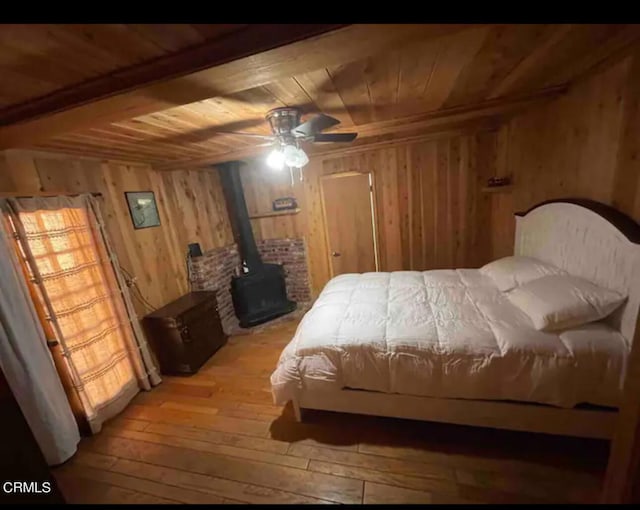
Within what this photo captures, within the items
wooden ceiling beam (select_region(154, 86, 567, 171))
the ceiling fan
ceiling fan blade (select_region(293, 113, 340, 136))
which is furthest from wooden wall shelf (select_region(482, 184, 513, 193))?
ceiling fan blade (select_region(293, 113, 340, 136))

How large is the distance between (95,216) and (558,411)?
3.71 metres

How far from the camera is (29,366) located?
67.1 inches

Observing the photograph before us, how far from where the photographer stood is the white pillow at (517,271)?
205 cm

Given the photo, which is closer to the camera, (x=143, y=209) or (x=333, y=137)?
(x=333, y=137)

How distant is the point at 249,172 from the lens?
12.9 feet

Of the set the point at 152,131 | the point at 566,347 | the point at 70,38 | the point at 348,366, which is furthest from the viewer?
the point at 152,131

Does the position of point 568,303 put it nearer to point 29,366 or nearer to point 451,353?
point 451,353

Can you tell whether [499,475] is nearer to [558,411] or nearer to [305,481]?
[558,411]

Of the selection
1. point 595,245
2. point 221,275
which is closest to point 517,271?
point 595,245

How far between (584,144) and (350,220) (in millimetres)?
2403

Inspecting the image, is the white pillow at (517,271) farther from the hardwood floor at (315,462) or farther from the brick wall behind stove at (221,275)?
the brick wall behind stove at (221,275)

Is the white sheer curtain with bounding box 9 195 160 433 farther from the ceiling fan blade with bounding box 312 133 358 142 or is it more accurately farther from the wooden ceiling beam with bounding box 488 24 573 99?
the wooden ceiling beam with bounding box 488 24 573 99

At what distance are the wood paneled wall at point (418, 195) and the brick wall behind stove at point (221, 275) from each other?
1.01m

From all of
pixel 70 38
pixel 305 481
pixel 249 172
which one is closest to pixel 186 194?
pixel 249 172
